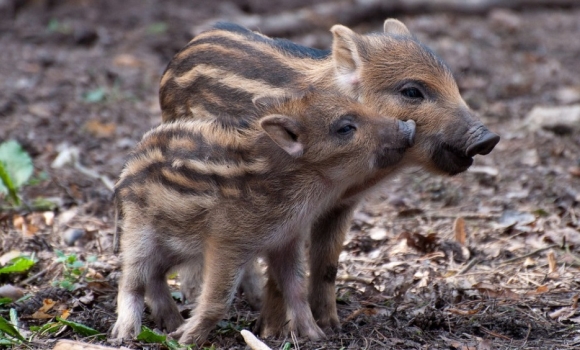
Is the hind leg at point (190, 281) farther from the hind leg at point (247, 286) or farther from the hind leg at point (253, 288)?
the hind leg at point (253, 288)

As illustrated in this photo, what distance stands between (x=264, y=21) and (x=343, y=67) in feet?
22.5

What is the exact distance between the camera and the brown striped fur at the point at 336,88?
4824 millimetres

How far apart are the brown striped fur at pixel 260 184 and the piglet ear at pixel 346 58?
541mm

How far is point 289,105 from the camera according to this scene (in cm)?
472

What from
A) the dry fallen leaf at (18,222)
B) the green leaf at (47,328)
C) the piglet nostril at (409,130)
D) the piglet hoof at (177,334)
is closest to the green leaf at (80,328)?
the green leaf at (47,328)

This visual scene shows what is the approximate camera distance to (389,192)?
7.58 metres

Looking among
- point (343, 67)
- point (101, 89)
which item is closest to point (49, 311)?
point (343, 67)

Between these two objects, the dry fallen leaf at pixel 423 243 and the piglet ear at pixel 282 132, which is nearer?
the piglet ear at pixel 282 132

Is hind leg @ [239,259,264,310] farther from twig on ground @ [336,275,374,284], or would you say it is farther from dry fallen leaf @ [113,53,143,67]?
dry fallen leaf @ [113,53,143,67]

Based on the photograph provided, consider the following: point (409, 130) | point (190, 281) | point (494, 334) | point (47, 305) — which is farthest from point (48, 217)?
point (494, 334)

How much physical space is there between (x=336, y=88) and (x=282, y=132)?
33.8 inches

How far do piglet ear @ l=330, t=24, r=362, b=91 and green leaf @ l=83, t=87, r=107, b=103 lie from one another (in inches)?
203

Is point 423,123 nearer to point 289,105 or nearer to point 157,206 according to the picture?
point 289,105

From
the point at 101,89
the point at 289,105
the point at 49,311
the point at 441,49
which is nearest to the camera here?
the point at 289,105
